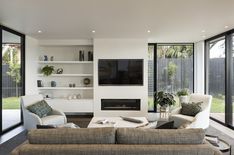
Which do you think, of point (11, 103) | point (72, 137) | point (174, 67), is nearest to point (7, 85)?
point (11, 103)

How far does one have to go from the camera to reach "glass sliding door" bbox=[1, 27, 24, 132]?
5.86 meters

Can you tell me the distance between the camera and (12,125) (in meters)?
6.34

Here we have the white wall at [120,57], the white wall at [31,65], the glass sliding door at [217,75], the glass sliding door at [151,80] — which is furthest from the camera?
the glass sliding door at [151,80]

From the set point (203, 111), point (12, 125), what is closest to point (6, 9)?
point (12, 125)

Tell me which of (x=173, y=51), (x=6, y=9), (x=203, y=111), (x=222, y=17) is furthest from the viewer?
(x=173, y=51)

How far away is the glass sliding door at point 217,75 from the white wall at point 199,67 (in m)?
0.37

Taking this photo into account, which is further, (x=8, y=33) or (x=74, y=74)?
(x=74, y=74)

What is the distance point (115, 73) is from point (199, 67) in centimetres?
304

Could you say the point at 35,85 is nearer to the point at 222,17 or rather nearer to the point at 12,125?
the point at 12,125

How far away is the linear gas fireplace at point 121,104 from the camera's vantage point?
7.71m

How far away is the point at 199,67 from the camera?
8.33m

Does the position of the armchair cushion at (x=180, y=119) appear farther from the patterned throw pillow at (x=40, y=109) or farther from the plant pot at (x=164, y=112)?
the patterned throw pillow at (x=40, y=109)

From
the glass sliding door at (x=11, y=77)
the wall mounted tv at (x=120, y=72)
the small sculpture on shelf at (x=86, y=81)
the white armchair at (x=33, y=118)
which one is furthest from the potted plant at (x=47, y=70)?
the white armchair at (x=33, y=118)

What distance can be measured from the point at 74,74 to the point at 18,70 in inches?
74.3
